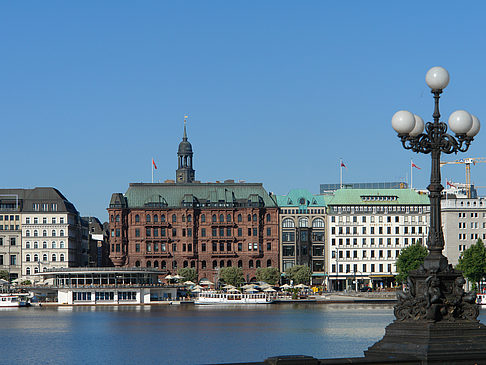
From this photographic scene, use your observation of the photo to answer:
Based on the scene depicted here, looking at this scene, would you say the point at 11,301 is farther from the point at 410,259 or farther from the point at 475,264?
the point at 475,264

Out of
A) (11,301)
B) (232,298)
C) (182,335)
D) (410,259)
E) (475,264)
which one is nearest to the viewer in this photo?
(182,335)

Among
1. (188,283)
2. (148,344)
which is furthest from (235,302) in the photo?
(148,344)

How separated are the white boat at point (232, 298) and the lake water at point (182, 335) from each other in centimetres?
2089

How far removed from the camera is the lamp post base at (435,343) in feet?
96.4

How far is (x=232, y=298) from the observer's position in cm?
19300

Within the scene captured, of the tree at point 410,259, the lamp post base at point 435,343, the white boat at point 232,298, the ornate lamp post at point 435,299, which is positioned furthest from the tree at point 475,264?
the lamp post base at point 435,343

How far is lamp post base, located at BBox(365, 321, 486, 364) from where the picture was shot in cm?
2939

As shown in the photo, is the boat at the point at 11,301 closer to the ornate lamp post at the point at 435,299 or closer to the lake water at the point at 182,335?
the lake water at the point at 182,335

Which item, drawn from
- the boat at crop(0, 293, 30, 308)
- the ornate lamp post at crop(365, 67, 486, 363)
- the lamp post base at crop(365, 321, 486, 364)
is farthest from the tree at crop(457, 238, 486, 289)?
the lamp post base at crop(365, 321, 486, 364)

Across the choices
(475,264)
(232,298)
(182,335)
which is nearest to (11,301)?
(232,298)

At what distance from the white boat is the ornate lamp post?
15859 cm

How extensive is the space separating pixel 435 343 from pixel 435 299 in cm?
137

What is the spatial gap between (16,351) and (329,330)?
3608 centimetres

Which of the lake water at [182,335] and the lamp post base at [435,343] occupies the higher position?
the lamp post base at [435,343]
